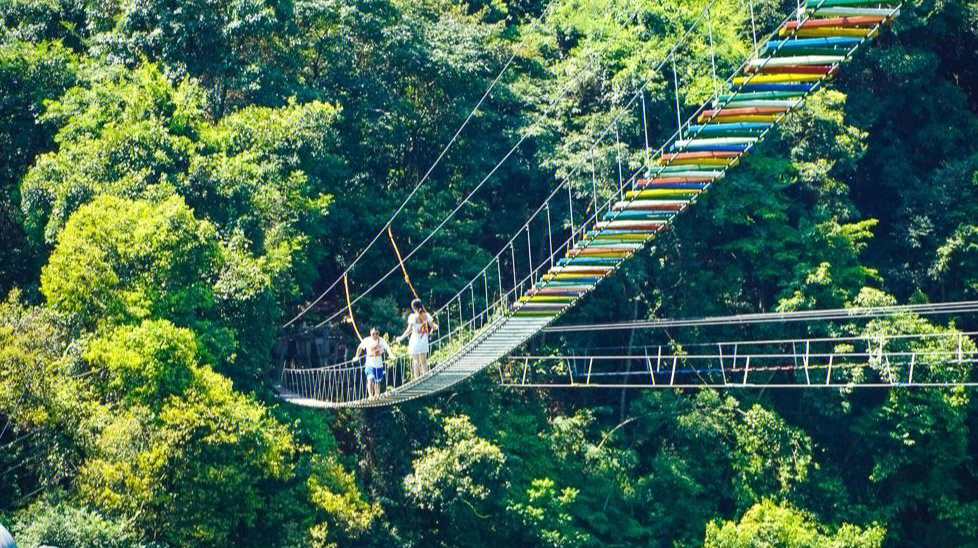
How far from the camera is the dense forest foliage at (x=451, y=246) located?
679 inches

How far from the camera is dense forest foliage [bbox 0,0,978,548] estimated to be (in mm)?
17250

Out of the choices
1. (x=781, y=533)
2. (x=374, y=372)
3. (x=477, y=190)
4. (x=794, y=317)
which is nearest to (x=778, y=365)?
(x=794, y=317)

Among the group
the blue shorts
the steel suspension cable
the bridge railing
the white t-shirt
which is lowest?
the bridge railing

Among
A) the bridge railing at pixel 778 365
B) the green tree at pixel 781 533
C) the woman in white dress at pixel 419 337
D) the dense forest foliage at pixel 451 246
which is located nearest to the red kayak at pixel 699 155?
the woman in white dress at pixel 419 337

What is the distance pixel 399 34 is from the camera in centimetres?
2134

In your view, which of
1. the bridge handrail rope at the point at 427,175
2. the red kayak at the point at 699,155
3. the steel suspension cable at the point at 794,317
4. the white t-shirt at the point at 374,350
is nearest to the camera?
the red kayak at the point at 699,155

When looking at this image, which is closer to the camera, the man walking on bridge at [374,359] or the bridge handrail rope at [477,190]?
the man walking on bridge at [374,359]

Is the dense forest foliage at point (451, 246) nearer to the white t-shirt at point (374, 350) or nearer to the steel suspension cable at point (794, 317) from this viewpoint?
the white t-shirt at point (374, 350)

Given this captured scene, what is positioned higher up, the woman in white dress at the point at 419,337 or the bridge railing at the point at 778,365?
the woman in white dress at the point at 419,337

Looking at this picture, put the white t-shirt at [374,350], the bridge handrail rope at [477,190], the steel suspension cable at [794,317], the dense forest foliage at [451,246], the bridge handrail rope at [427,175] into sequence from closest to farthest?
the steel suspension cable at [794,317] → the white t-shirt at [374,350] → the dense forest foliage at [451,246] → the bridge handrail rope at [477,190] → the bridge handrail rope at [427,175]

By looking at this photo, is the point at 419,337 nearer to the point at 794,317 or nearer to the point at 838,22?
the point at 838,22

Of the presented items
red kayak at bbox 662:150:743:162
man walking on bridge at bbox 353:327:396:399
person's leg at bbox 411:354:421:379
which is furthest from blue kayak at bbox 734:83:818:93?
man walking on bridge at bbox 353:327:396:399

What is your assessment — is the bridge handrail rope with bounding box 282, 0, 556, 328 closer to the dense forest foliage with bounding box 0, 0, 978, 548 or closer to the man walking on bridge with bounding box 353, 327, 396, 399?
the dense forest foliage with bounding box 0, 0, 978, 548

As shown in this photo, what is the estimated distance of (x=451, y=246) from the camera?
21.5m
